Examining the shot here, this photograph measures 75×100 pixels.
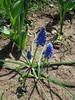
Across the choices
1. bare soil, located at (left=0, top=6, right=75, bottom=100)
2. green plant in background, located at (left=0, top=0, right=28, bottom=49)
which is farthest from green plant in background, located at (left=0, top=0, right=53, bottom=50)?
bare soil, located at (left=0, top=6, right=75, bottom=100)

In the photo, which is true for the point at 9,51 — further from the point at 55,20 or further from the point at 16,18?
the point at 55,20

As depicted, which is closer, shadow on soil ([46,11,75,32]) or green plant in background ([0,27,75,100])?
green plant in background ([0,27,75,100])

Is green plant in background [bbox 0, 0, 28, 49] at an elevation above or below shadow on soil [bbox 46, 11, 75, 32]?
above

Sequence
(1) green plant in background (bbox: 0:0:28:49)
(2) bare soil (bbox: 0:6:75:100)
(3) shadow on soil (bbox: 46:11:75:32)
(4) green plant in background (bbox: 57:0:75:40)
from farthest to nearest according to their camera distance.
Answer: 1. (3) shadow on soil (bbox: 46:11:75:32)
2. (4) green plant in background (bbox: 57:0:75:40)
3. (1) green plant in background (bbox: 0:0:28:49)
4. (2) bare soil (bbox: 0:6:75:100)

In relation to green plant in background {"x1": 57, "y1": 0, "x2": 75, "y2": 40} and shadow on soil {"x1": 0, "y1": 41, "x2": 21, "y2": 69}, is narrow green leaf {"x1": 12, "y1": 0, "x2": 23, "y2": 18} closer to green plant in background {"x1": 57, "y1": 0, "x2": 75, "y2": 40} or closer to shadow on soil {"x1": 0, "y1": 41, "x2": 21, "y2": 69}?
shadow on soil {"x1": 0, "y1": 41, "x2": 21, "y2": 69}

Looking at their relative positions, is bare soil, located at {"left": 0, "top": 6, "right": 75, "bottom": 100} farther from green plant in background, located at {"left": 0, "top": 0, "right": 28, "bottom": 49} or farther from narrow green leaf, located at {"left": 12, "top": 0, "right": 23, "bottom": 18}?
narrow green leaf, located at {"left": 12, "top": 0, "right": 23, "bottom": 18}

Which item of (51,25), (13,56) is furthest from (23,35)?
(51,25)

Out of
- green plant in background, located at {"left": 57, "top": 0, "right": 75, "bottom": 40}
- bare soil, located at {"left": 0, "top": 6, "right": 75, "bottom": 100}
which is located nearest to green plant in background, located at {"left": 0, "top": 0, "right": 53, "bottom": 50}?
bare soil, located at {"left": 0, "top": 6, "right": 75, "bottom": 100}

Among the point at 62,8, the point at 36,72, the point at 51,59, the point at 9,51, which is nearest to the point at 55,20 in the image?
the point at 62,8

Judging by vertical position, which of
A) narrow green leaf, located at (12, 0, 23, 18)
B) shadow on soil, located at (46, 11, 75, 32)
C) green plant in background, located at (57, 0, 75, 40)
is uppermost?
narrow green leaf, located at (12, 0, 23, 18)

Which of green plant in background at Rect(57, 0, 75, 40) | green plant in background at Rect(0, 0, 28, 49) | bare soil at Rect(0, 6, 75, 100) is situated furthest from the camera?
green plant in background at Rect(57, 0, 75, 40)
